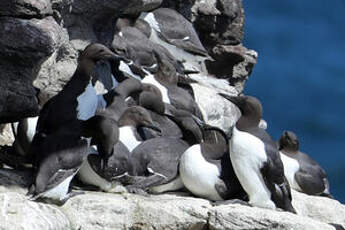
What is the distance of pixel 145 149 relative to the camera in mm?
9742

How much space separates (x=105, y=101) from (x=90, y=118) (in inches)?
58.4

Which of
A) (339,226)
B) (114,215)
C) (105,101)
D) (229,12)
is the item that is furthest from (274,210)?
(229,12)

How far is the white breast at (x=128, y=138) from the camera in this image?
10.0 metres

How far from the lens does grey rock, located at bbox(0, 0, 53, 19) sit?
9.27m

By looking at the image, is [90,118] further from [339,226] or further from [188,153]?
[339,226]

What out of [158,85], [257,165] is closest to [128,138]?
[257,165]

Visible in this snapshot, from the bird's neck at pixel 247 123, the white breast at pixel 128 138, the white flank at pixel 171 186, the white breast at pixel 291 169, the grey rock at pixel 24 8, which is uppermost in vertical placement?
the grey rock at pixel 24 8

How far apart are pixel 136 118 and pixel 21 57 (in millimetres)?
1364

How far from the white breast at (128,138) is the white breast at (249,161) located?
111 cm

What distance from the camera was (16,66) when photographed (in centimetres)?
944

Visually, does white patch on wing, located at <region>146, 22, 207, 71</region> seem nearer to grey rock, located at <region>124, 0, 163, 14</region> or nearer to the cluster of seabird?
grey rock, located at <region>124, 0, 163, 14</region>

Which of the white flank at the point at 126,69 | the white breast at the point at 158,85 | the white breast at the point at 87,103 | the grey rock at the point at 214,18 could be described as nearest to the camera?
the white breast at the point at 87,103

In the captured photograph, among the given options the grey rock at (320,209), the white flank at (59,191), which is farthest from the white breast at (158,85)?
the white flank at (59,191)

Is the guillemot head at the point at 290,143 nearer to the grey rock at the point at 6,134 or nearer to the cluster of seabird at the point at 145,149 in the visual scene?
the cluster of seabird at the point at 145,149
